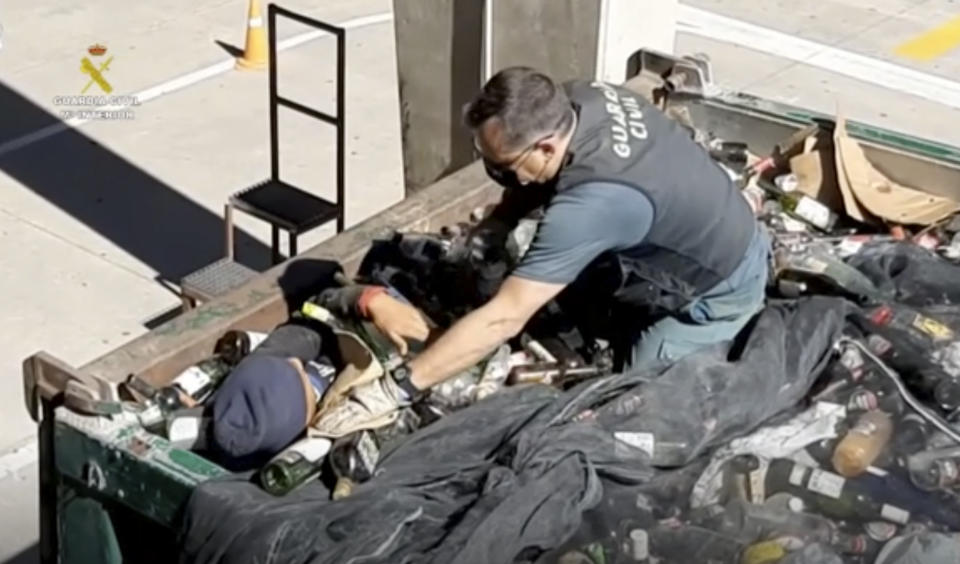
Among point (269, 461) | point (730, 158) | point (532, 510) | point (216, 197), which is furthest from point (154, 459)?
point (216, 197)

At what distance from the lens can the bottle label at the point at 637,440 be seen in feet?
15.2

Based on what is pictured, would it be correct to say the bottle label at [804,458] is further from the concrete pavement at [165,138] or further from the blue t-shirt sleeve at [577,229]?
the concrete pavement at [165,138]

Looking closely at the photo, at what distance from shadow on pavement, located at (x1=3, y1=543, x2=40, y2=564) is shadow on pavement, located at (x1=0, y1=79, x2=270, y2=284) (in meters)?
2.12

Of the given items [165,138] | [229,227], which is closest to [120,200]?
[165,138]

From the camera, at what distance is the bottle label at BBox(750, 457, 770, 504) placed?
179 inches

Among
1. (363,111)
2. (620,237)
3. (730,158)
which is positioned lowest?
(363,111)

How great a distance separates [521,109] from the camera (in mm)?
4762

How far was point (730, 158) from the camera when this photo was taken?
259 inches

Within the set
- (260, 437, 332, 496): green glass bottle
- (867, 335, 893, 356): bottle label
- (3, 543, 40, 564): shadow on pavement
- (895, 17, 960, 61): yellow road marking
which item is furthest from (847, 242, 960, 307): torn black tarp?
(895, 17, 960, 61): yellow road marking

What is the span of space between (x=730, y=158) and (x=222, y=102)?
4.37 m

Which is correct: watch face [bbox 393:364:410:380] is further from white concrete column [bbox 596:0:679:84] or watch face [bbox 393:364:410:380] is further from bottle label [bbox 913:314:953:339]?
white concrete column [bbox 596:0:679:84]

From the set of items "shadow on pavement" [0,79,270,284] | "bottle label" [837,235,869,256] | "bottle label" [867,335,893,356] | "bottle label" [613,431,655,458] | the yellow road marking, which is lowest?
"shadow on pavement" [0,79,270,284]

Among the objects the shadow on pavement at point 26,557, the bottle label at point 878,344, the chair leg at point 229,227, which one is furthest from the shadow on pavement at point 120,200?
the bottle label at point 878,344

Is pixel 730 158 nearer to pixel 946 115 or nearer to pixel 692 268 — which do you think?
pixel 692 268
